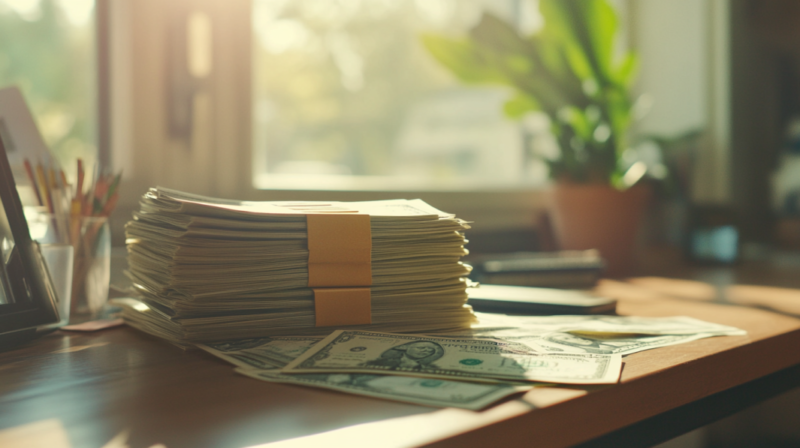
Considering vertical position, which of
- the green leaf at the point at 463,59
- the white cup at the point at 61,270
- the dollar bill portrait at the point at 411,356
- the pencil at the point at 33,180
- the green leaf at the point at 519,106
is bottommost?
the dollar bill portrait at the point at 411,356

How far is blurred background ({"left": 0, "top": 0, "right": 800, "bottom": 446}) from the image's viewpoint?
3.43ft

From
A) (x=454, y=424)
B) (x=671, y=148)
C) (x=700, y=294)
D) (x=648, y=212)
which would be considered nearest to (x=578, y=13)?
(x=671, y=148)

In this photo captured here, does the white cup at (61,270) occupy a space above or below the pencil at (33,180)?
below

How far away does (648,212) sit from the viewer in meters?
1.59

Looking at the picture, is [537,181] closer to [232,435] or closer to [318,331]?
[318,331]

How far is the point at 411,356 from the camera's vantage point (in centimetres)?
48

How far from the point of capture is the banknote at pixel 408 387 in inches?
14.9

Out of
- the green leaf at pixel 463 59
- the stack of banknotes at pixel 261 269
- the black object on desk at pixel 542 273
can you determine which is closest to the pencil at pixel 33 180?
the stack of banknotes at pixel 261 269

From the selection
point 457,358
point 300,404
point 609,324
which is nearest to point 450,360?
point 457,358

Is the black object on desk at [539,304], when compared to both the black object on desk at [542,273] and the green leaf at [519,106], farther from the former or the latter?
the green leaf at [519,106]

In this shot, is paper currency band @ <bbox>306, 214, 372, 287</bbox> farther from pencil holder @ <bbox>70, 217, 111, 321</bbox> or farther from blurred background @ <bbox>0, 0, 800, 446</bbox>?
blurred background @ <bbox>0, 0, 800, 446</bbox>

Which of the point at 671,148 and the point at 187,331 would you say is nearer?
the point at 187,331

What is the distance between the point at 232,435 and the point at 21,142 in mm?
634

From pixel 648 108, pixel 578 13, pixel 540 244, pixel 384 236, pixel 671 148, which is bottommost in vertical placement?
pixel 540 244
